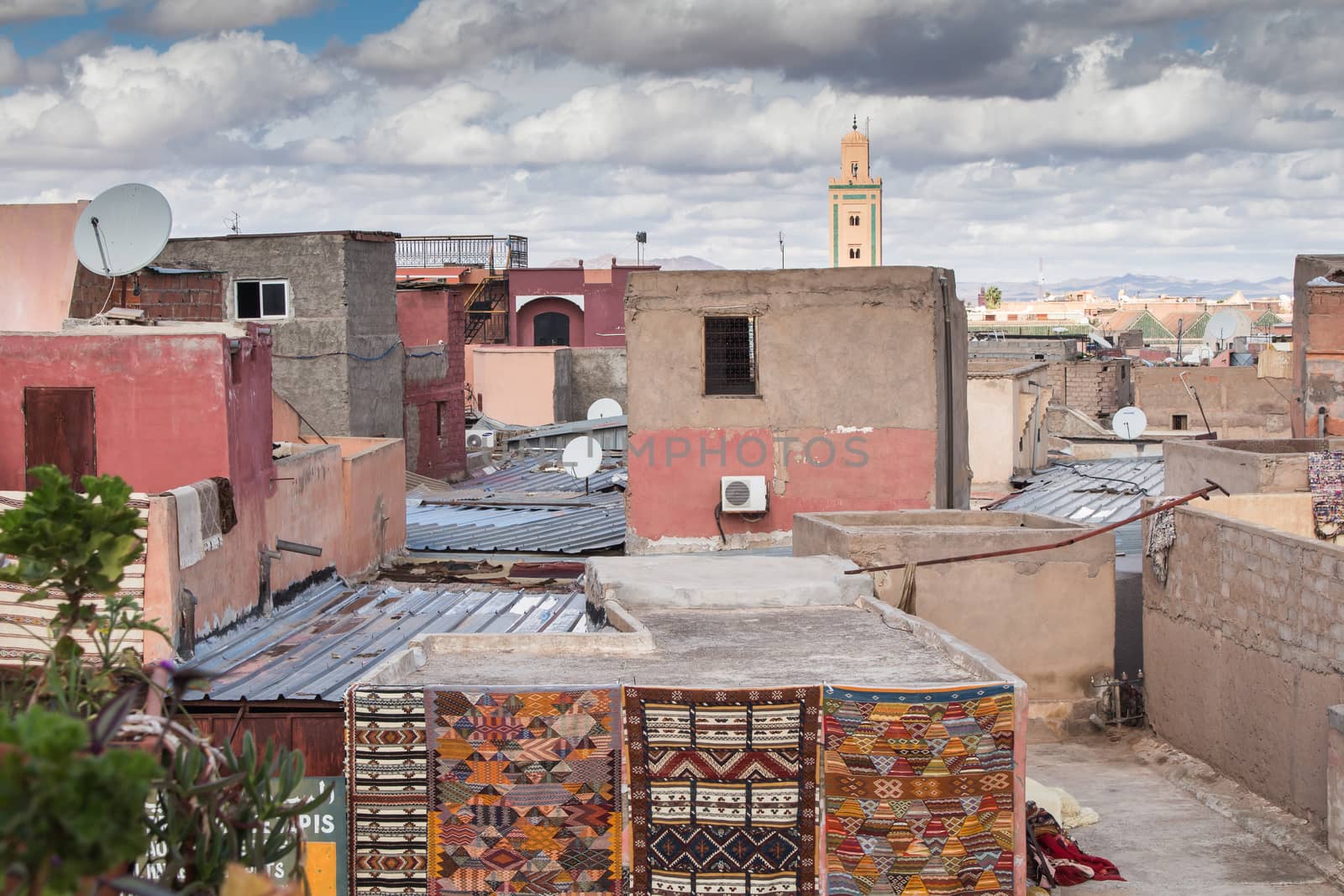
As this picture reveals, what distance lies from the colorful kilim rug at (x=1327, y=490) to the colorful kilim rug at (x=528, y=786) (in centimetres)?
908

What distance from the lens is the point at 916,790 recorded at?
7.56 m

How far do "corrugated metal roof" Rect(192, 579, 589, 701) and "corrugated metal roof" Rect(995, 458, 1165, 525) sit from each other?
24.9ft

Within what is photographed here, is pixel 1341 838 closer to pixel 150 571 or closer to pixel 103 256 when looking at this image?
pixel 150 571

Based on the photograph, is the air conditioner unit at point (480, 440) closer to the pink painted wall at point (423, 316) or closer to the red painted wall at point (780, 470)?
the pink painted wall at point (423, 316)

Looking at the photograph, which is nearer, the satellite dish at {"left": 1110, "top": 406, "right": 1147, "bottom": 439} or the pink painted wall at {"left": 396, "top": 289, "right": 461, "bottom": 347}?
the satellite dish at {"left": 1110, "top": 406, "right": 1147, "bottom": 439}

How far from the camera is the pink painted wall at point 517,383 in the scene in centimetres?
4072

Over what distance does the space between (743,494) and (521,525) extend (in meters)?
4.73

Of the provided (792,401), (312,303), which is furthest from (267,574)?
(312,303)

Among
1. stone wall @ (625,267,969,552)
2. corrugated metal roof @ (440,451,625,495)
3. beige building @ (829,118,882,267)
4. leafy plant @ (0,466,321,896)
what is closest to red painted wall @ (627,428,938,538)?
stone wall @ (625,267,969,552)

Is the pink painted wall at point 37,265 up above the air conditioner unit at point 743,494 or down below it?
above

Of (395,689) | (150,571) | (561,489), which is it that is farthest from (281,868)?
(561,489)

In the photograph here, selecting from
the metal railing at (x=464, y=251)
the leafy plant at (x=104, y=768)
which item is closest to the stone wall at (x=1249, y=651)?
the leafy plant at (x=104, y=768)

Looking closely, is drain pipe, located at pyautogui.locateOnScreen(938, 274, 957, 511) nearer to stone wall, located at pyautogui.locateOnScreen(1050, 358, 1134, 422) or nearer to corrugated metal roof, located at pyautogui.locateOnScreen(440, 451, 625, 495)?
corrugated metal roof, located at pyautogui.locateOnScreen(440, 451, 625, 495)

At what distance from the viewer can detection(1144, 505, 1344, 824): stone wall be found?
9922 millimetres
